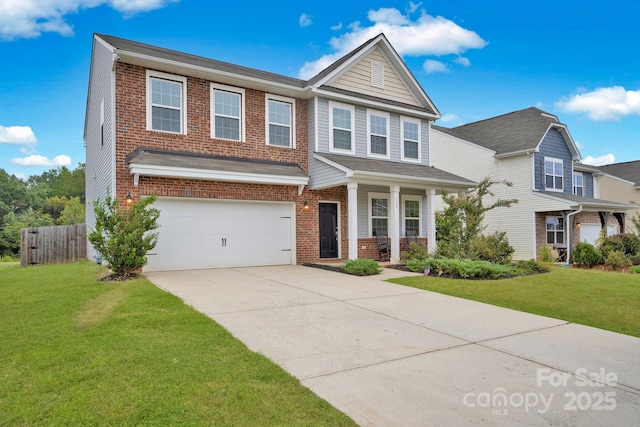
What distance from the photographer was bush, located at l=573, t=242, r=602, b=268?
14.2 meters

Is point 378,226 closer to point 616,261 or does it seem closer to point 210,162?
point 210,162

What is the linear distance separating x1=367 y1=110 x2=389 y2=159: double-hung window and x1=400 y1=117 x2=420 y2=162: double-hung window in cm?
81

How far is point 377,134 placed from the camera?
47.5 feet

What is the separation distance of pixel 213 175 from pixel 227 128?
6.50 feet

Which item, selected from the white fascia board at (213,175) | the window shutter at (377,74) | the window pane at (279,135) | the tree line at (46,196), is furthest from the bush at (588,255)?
the tree line at (46,196)

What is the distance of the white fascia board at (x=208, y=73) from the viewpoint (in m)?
10.2

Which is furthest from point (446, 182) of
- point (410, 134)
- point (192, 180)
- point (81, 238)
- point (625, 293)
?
point (81, 238)

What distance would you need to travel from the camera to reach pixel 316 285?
8.75 m

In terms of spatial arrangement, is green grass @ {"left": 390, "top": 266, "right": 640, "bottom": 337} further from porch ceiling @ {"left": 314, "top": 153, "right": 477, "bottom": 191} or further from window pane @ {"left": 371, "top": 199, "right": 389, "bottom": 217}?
window pane @ {"left": 371, "top": 199, "right": 389, "bottom": 217}

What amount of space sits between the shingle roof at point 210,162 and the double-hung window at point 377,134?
10.0 ft

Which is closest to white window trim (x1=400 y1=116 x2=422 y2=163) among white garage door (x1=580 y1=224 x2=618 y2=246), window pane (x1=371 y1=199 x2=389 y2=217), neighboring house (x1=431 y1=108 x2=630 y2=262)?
window pane (x1=371 y1=199 x2=389 y2=217)

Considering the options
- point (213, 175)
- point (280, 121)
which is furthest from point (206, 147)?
point (280, 121)

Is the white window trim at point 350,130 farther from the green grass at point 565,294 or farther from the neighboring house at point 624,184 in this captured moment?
the neighboring house at point 624,184

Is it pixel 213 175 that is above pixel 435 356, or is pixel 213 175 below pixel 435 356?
above
